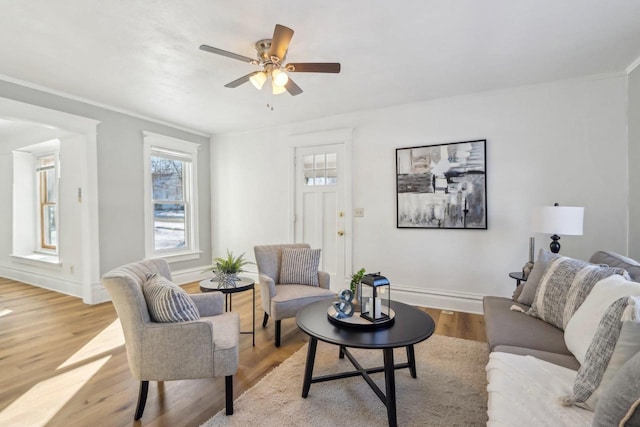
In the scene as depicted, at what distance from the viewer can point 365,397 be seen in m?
2.00

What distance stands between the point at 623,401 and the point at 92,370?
3055 mm

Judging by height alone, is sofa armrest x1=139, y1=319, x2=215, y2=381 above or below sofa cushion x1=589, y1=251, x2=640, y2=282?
below

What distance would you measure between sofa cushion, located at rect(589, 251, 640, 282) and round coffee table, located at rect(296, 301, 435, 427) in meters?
1.19

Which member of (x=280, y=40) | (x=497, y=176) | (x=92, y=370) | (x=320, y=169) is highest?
(x=280, y=40)

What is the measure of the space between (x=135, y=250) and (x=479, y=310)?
4.53 m

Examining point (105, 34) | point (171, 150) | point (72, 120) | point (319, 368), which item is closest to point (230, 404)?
point (319, 368)

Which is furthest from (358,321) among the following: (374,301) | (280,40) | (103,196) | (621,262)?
(103,196)

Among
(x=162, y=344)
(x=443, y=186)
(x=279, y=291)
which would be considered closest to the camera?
(x=162, y=344)

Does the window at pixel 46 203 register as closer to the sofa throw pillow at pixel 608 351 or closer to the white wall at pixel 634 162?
the sofa throw pillow at pixel 608 351

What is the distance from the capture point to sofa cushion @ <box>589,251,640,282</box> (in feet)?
6.05

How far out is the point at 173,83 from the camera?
3.30m

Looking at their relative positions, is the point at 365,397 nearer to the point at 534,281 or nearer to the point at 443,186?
the point at 534,281

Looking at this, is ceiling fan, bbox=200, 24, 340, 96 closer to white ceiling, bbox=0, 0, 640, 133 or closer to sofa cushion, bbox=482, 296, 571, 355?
white ceiling, bbox=0, 0, 640, 133

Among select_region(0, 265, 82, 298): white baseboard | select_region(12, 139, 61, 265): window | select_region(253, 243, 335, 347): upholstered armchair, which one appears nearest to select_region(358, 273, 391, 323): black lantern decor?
select_region(253, 243, 335, 347): upholstered armchair
